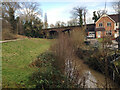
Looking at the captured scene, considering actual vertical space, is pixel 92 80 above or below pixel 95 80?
above

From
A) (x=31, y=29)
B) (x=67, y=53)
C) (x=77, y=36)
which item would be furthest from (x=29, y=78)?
(x=31, y=29)

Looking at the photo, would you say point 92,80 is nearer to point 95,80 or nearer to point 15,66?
point 95,80

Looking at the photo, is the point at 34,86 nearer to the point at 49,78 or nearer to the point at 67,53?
the point at 49,78

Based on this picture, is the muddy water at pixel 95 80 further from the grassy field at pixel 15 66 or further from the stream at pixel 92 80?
the grassy field at pixel 15 66

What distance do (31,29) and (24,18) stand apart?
3341 millimetres

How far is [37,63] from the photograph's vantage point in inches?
296

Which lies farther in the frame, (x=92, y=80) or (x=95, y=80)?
(x=95, y=80)

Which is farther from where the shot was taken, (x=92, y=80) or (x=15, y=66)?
(x=15, y=66)

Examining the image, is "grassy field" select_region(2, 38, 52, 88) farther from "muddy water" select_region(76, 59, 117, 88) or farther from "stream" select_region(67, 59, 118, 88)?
"muddy water" select_region(76, 59, 117, 88)

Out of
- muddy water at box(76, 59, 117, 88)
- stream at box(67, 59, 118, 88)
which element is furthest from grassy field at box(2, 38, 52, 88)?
muddy water at box(76, 59, 117, 88)

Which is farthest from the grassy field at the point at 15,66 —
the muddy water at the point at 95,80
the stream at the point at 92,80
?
the muddy water at the point at 95,80

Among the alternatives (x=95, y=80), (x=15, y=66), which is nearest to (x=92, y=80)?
(x=95, y=80)

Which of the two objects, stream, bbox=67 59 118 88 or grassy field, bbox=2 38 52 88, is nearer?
stream, bbox=67 59 118 88

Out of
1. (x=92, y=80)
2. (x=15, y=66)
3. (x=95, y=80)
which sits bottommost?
(x=95, y=80)
